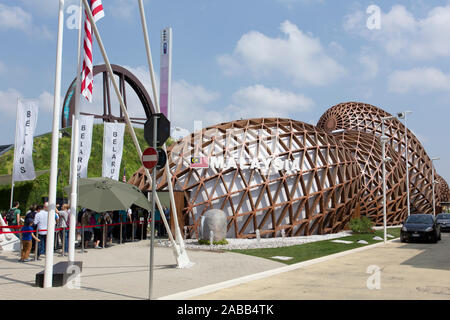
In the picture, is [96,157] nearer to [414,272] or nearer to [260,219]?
[260,219]

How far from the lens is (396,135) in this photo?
4091cm

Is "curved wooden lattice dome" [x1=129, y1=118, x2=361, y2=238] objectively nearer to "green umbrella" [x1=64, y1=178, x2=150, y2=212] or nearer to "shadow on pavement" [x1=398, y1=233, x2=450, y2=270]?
"green umbrella" [x1=64, y1=178, x2=150, y2=212]

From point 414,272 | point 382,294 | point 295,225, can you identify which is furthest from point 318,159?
point 382,294

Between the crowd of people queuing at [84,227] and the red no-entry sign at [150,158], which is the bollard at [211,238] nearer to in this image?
the crowd of people queuing at [84,227]

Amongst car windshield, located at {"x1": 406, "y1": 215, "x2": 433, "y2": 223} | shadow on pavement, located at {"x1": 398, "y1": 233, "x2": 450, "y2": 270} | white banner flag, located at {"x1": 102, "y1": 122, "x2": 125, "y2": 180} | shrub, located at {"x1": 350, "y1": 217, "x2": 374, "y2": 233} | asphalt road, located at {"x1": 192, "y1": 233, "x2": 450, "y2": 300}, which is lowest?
shadow on pavement, located at {"x1": 398, "y1": 233, "x2": 450, "y2": 270}

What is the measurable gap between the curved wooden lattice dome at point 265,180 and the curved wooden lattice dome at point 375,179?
27.1 ft

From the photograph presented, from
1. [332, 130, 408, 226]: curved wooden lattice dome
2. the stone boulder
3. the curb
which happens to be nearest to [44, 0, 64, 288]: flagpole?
the curb

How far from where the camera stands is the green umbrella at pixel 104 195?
12695 mm

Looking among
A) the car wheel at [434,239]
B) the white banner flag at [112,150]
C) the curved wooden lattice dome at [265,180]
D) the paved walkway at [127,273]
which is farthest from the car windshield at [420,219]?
the white banner flag at [112,150]

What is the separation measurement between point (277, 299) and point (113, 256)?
7.48 meters

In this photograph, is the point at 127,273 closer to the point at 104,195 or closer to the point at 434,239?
the point at 104,195

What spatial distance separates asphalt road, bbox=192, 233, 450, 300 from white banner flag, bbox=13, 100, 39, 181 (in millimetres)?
15528

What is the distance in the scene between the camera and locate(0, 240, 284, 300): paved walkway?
7.02 meters

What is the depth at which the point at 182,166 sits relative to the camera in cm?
1898
